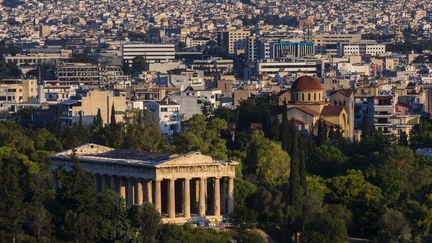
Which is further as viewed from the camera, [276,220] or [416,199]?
[416,199]

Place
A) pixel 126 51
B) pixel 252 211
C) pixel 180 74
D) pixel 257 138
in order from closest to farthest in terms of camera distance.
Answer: pixel 252 211
pixel 257 138
pixel 180 74
pixel 126 51

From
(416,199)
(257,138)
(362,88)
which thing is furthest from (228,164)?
(362,88)

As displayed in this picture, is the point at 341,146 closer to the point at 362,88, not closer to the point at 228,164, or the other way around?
the point at 228,164

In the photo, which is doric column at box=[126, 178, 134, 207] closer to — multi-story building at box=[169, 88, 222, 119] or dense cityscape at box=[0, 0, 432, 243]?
dense cityscape at box=[0, 0, 432, 243]

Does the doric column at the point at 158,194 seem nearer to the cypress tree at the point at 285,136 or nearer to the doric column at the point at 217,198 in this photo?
the doric column at the point at 217,198

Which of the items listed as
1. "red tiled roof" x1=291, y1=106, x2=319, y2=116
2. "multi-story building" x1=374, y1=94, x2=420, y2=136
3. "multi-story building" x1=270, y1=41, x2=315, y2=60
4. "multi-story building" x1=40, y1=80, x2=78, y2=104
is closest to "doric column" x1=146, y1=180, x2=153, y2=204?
"red tiled roof" x1=291, y1=106, x2=319, y2=116

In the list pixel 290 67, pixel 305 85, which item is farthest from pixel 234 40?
pixel 305 85

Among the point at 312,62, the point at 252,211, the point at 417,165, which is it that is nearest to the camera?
the point at 252,211

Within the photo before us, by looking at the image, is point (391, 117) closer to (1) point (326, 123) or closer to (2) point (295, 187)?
(1) point (326, 123)

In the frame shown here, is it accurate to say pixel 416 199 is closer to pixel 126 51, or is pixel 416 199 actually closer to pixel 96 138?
pixel 96 138
